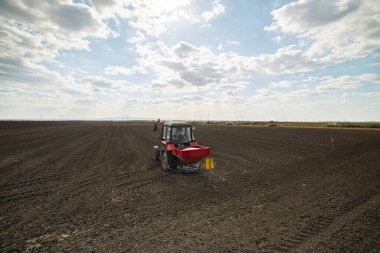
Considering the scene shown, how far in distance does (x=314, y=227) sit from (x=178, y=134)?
275 inches

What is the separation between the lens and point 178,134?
10.6 meters

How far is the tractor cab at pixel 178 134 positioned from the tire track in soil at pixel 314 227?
6.47m

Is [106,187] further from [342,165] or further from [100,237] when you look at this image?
[342,165]

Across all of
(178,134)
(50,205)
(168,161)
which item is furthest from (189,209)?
(178,134)

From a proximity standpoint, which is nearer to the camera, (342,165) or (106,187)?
(106,187)

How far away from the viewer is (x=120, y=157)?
551 inches

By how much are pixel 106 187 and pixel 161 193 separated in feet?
7.64

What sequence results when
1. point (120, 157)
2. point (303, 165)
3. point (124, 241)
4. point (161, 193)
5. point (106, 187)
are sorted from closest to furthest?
point (124, 241)
point (161, 193)
point (106, 187)
point (303, 165)
point (120, 157)

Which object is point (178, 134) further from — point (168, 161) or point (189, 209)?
point (189, 209)

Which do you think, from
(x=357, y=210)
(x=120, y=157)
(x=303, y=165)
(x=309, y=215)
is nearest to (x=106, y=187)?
(x=120, y=157)

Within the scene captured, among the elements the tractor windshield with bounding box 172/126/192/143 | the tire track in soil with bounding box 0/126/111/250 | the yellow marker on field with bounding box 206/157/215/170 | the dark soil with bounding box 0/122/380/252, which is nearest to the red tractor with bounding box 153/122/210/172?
the tractor windshield with bounding box 172/126/192/143

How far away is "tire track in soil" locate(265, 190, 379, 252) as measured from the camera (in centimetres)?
428

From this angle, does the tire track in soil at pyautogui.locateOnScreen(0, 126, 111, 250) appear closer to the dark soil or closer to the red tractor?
the dark soil

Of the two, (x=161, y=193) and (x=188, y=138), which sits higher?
(x=188, y=138)
